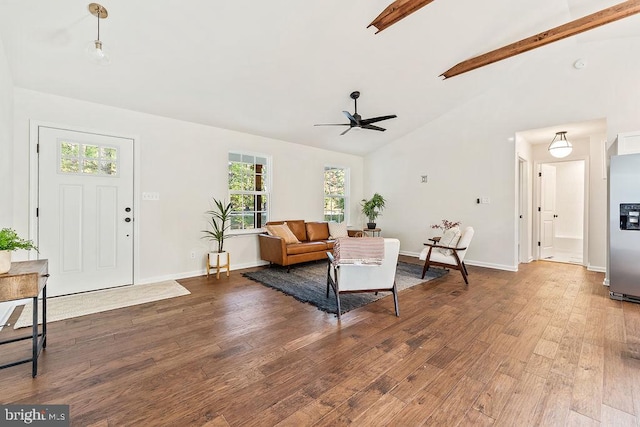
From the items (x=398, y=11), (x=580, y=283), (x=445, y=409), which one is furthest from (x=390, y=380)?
(x=580, y=283)

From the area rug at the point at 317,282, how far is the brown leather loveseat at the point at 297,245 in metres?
0.21

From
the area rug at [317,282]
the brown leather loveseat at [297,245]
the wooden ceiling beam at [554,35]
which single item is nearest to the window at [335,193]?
the brown leather loveseat at [297,245]

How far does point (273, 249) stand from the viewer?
16.0 feet

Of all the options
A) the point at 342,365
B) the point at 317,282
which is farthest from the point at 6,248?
the point at 317,282

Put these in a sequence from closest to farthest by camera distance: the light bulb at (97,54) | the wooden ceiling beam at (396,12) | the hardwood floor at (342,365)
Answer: the hardwood floor at (342,365) < the light bulb at (97,54) < the wooden ceiling beam at (396,12)

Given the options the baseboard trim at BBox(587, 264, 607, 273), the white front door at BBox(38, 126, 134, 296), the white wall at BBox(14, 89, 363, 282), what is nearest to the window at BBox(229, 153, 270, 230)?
the white wall at BBox(14, 89, 363, 282)

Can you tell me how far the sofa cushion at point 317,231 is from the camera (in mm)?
5785

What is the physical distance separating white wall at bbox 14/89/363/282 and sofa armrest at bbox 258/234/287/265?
24cm

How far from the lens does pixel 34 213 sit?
3.27m

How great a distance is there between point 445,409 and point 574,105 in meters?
5.20

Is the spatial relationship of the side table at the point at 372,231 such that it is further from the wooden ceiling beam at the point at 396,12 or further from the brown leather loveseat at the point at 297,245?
the wooden ceiling beam at the point at 396,12

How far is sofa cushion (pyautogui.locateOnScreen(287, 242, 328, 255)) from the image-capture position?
4755 millimetres

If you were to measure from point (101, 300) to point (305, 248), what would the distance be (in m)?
2.93

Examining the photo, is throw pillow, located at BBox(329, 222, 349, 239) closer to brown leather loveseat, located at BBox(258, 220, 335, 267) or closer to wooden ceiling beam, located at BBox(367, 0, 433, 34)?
brown leather loveseat, located at BBox(258, 220, 335, 267)
